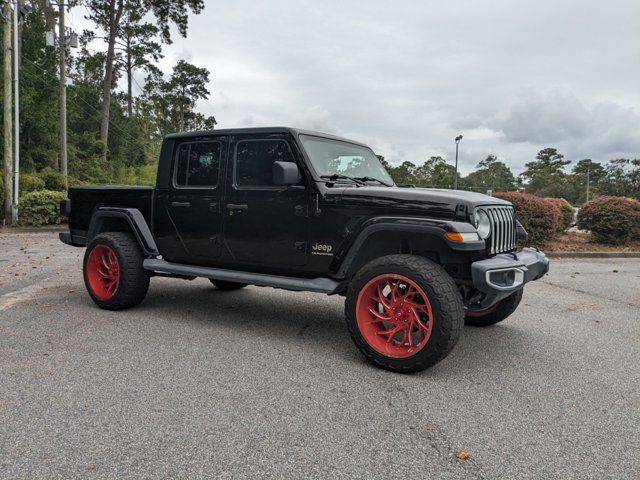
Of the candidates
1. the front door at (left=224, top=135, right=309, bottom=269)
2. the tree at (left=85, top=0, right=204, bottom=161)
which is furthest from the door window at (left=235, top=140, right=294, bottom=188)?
the tree at (left=85, top=0, right=204, bottom=161)

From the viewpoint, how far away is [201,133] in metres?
4.91

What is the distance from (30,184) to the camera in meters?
16.4

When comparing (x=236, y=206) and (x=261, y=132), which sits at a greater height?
(x=261, y=132)

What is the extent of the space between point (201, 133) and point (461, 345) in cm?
327

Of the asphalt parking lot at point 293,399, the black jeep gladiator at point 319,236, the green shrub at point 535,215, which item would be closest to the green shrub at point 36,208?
the black jeep gladiator at point 319,236

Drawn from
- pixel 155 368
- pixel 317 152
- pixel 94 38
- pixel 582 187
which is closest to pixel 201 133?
pixel 317 152

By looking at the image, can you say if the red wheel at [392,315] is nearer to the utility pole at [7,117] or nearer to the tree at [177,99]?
the utility pole at [7,117]

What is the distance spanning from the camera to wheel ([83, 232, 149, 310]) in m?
4.99

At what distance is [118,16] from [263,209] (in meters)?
27.2

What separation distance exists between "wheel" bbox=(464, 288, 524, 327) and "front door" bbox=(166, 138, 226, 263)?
263 cm

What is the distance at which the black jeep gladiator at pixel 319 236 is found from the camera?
352 centimetres

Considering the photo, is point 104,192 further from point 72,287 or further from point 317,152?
point 317,152

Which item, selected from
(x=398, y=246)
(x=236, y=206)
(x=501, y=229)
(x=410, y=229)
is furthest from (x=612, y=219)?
(x=236, y=206)

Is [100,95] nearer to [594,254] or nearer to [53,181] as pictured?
[53,181]
